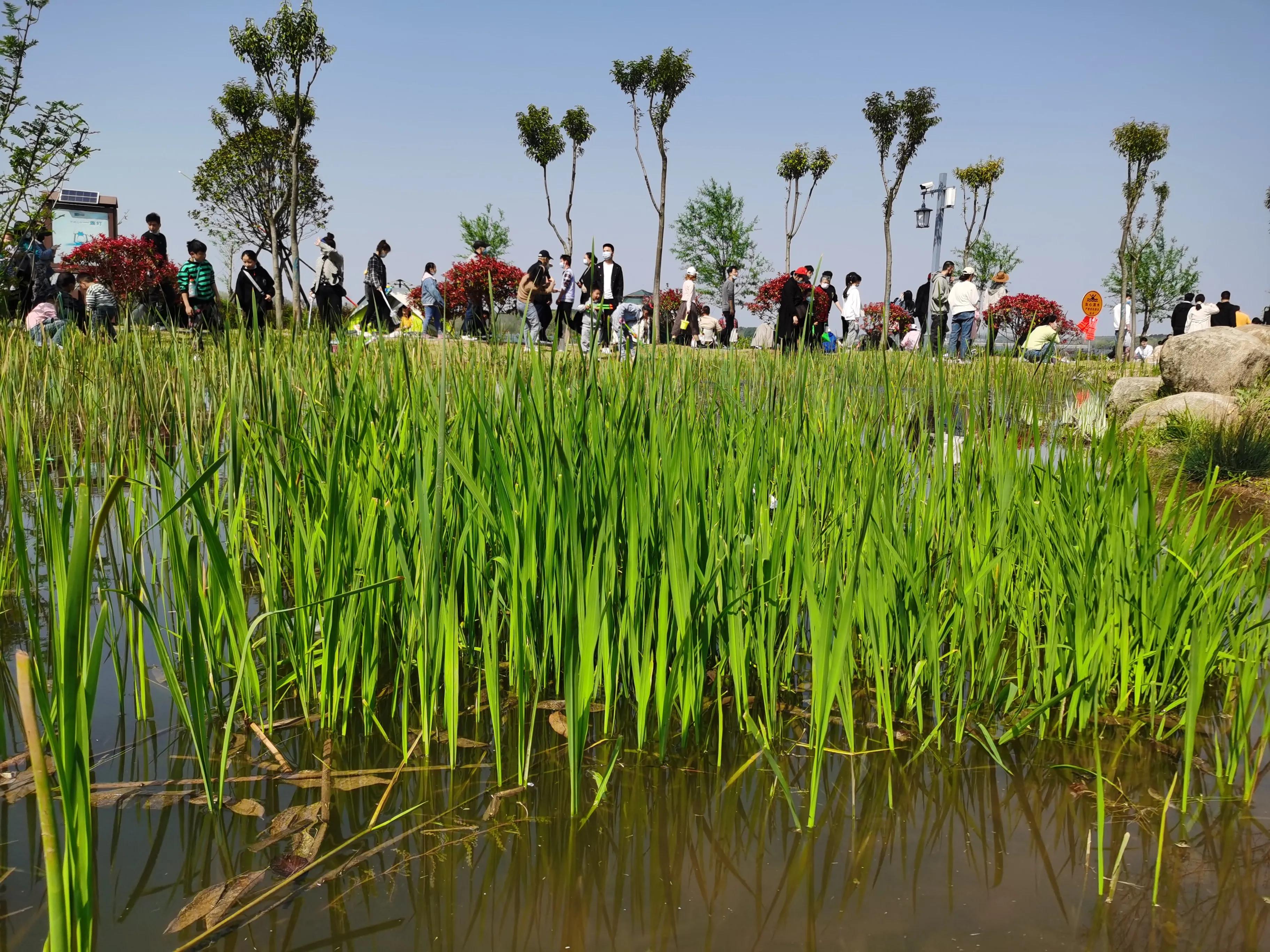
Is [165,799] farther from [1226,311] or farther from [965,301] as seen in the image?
[1226,311]

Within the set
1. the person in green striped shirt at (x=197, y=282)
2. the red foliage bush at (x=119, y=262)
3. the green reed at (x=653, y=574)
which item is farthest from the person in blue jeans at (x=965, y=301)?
the green reed at (x=653, y=574)

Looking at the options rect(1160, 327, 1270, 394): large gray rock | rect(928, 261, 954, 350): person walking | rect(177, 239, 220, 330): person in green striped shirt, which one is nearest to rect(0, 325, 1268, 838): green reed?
rect(177, 239, 220, 330): person in green striped shirt

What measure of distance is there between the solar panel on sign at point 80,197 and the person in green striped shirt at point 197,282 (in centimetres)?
775

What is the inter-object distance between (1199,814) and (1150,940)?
1.37ft

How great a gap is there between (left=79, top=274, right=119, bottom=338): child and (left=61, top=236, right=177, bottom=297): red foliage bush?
11 centimetres

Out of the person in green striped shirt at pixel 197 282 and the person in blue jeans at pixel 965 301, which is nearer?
the person in green striped shirt at pixel 197 282

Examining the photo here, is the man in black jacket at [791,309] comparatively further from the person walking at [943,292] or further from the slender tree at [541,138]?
the slender tree at [541,138]

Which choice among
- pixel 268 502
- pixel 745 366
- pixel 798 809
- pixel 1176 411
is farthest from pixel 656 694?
pixel 1176 411

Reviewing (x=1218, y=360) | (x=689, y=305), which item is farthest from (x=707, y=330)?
(x=1218, y=360)

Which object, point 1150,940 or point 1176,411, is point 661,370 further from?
point 1176,411

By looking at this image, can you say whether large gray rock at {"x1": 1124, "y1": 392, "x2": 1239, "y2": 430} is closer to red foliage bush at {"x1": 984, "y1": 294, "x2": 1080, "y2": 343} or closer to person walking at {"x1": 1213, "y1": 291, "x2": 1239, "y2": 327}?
red foliage bush at {"x1": 984, "y1": 294, "x2": 1080, "y2": 343}

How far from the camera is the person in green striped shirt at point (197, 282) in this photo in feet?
28.1

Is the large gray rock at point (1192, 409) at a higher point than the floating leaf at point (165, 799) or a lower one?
higher

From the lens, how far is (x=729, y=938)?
1.24 metres
